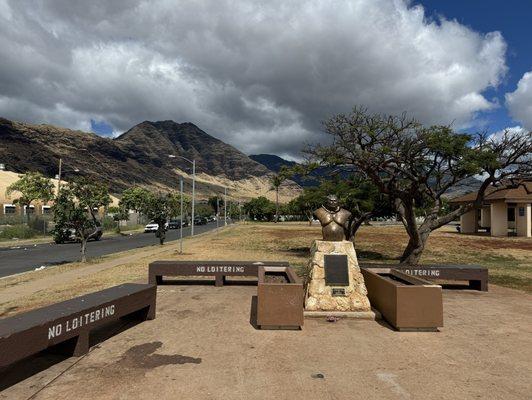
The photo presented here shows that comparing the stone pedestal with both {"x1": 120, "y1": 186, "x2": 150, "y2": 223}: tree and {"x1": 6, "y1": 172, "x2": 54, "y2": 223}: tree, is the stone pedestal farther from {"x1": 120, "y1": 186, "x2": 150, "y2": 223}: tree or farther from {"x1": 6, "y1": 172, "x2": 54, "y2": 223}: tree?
{"x1": 120, "y1": 186, "x2": 150, "y2": 223}: tree

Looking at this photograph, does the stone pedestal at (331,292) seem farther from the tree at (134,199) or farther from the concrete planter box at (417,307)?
the tree at (134,199)

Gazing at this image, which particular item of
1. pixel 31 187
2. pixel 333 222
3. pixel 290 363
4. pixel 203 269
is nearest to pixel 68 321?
pixel 290 363

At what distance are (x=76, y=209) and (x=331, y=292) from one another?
46.2 ft

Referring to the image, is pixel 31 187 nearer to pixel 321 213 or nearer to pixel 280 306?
pixel 321 213

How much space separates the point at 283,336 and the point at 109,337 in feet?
10.5

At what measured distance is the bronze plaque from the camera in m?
9.43

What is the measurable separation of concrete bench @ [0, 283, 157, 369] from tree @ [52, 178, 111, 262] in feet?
38.4

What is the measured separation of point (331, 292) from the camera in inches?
374

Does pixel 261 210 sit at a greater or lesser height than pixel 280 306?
greater

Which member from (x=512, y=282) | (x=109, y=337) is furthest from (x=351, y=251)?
(x=512, y=282)

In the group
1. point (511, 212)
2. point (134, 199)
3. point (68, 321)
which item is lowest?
point (68, 321)

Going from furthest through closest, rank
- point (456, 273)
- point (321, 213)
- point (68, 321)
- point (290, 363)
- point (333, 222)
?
point (456, 273) → point (321, 213) → point (333, 222) → point (290, 363) → point (68, 321)

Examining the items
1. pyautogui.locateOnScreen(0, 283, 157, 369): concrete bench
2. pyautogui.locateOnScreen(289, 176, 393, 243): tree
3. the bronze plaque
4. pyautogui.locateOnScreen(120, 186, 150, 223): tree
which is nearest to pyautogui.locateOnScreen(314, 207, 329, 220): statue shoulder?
the bronze plaque

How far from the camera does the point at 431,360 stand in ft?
21.8
